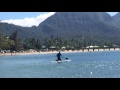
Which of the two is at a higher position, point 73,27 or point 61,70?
point 73,27

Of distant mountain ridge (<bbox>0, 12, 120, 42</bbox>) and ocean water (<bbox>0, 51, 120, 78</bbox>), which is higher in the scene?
distant mountain ridge (<bbox>0, 12, 120, 42</bbox>)

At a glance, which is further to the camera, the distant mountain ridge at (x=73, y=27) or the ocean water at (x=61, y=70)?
the distant mountain ridge at (x=73, y=27)

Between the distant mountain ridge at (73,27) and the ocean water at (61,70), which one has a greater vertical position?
the distant mountain ridge at (73,27)

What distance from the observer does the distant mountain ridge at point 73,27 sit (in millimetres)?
132875

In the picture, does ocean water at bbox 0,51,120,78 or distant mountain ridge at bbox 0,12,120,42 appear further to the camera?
distant mountain ridge at bbox 0,12,120,42

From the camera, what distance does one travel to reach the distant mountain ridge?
5231 inches

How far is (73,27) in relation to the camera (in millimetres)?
154625

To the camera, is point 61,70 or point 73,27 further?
point 73,27
